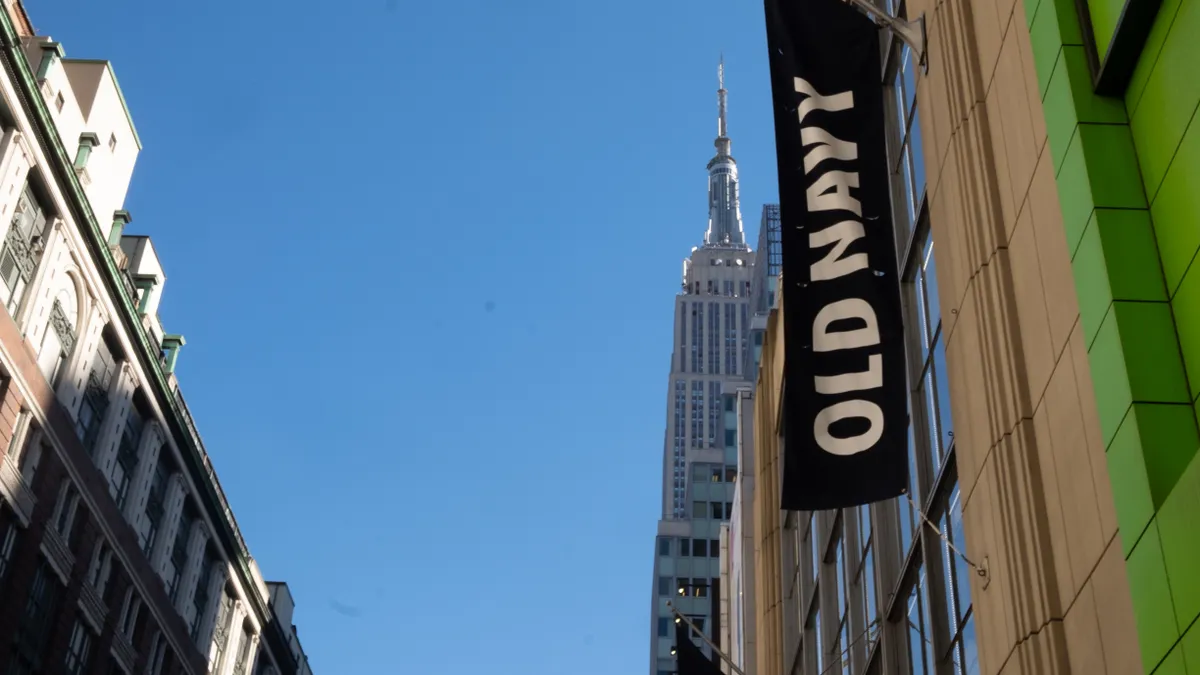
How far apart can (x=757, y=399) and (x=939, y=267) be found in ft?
69.2

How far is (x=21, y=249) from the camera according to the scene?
4588 centimetres

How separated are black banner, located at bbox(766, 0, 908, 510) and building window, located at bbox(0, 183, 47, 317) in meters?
33.2

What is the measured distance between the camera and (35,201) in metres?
47.3

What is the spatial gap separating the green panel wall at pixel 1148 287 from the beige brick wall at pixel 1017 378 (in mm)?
506

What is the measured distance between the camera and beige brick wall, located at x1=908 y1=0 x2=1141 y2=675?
40.0ft

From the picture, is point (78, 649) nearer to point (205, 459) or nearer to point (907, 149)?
point (205, 459)

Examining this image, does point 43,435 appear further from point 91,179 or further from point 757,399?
point 757,399

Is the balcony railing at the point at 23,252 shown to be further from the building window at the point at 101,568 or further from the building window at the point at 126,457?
the building window at the point at 101,568

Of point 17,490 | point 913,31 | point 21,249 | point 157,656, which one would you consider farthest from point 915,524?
point 157,656

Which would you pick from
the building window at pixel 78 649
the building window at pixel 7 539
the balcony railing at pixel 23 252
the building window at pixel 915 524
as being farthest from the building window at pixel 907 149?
the building window at pixel 78 649

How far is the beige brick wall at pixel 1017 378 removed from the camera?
12.2m

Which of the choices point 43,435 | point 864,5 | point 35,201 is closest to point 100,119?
point 35,201

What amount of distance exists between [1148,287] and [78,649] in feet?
156

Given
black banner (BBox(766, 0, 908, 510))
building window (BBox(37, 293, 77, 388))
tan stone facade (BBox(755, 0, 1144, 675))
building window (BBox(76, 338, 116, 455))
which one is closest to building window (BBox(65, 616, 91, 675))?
building window (BBox(76, 338, 116, 455))
